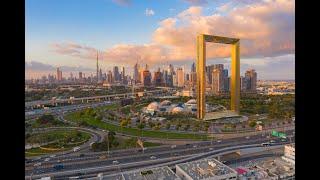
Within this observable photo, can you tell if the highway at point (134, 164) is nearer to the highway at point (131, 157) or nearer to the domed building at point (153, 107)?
the highway at point (131, 157)

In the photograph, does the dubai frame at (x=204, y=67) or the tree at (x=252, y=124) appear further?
the tree at (x=252, y=124)

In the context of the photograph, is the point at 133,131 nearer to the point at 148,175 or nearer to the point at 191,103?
the point at 191,103

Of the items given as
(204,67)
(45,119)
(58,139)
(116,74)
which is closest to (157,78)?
(116,74)

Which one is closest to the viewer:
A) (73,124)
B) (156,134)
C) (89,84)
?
(156,134)

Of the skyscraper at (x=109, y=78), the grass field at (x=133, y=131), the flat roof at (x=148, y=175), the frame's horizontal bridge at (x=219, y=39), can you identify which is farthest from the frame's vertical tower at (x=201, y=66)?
the skyscraper at (x=109, y=78)
